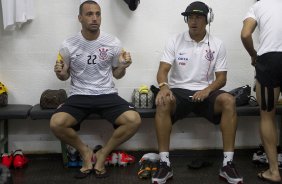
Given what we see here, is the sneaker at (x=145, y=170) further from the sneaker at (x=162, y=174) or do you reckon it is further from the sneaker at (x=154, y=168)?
the sneaker at (x=162, y=174)

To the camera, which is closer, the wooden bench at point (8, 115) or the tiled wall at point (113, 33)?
the wooden bench at point (8, 115)

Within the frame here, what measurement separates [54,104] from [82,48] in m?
0.53

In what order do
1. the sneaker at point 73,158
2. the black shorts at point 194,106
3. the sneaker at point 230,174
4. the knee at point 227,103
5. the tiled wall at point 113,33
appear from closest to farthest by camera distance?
the sneaker at point 230,174
the knee at point 227,103
the black shorts at point 194,106
the sneaker at point 73,158
the tiled wall at point 113,33

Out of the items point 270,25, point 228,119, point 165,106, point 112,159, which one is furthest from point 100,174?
point 270,25

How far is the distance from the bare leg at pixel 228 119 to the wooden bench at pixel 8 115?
1595mm

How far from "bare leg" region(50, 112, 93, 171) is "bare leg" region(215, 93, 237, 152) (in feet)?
3.56

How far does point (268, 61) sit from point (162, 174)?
1119 millimetres

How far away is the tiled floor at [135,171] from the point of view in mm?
3100

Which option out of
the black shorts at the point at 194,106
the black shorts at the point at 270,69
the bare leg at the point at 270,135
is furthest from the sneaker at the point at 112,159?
the black shorts at the point at 270,69

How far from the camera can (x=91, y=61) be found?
3.31 metres

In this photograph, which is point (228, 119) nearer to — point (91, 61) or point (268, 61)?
point (268, 61)

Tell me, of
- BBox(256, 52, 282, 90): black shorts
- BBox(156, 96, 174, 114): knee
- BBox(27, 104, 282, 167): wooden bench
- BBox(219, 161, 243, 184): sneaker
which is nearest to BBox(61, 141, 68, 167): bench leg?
BBox(27, 104, 282, 167): wooden bench

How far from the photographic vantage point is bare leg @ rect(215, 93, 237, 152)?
121 inches

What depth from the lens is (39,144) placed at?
149 inches
